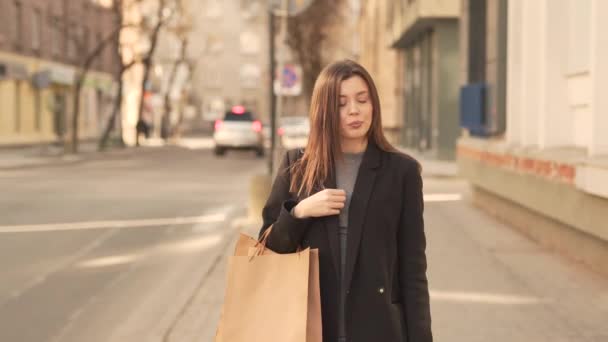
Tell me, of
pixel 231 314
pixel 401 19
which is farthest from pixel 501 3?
pixel 401 19

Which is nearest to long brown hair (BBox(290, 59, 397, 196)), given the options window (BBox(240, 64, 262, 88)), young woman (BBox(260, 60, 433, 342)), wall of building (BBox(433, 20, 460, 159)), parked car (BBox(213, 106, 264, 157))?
young woman (BBox(260, 60, 433, 342))

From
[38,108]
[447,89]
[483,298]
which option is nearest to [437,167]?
[447,89]

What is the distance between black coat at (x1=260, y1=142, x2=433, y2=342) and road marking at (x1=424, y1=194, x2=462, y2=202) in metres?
13.3

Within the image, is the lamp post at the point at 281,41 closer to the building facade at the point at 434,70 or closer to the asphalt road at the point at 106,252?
the asphalt road at the point at 106,252

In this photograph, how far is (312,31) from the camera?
51.3m

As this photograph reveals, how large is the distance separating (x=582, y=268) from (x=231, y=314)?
6511 millimetres

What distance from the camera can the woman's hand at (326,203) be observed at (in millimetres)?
2988

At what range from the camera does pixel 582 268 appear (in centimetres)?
889

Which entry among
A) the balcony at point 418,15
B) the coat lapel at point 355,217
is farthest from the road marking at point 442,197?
the coat lapel at point 355,217

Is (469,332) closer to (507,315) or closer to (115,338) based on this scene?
(507,315)

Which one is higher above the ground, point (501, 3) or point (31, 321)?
point (501, 3)

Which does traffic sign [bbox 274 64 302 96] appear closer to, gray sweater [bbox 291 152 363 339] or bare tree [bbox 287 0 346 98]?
gray sweater [bbox 291 152 363 339]

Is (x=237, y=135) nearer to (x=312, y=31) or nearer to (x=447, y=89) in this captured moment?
(x=447, y=89)

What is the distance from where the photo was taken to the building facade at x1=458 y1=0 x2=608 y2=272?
8516 millimetres
